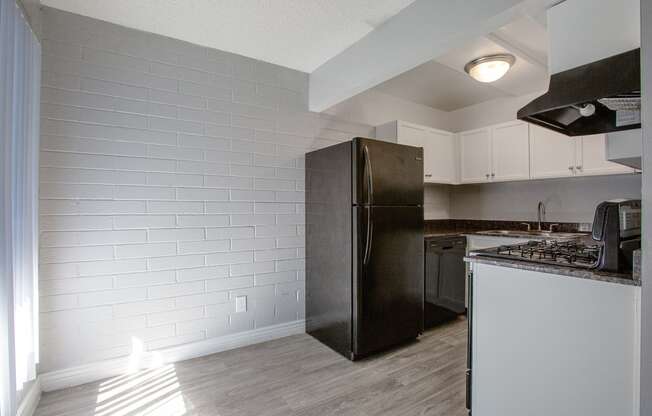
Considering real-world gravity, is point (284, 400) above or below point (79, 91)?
below

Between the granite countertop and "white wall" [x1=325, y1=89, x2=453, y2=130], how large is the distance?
222cm

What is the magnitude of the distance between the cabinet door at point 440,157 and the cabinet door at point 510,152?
0.46m

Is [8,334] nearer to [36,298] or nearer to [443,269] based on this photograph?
[36,298]

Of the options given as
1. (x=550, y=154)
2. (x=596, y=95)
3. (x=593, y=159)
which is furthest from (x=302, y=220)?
(x=593, y=159)

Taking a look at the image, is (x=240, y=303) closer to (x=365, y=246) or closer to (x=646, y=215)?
(x=365, y=246)

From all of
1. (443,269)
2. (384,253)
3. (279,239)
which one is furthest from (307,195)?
(443,269)

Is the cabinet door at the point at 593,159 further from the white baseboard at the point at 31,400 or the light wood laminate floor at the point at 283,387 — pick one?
the white baseboard at the point at 31,400

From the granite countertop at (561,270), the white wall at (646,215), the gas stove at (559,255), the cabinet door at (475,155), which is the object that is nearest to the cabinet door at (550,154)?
the cabinet door at (475,155)

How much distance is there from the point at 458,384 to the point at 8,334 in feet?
8.31

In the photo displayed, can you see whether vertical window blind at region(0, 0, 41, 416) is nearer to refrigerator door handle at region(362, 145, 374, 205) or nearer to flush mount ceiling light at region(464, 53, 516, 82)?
refrigerator door handle at region(362, 145, 374, 205)

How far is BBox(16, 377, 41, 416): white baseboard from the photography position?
1.68 m

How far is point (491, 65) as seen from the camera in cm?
257

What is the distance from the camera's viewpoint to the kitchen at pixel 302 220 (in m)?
1.35

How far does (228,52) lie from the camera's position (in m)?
2.64
